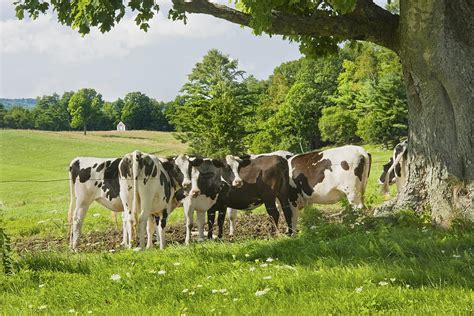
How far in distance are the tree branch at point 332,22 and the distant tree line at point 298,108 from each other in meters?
30.4

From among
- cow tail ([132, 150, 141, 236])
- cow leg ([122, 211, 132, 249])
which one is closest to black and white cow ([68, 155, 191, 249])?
cow leg ([122, 211, 132, 249])

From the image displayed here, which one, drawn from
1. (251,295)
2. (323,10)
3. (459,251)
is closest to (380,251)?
(459,251)

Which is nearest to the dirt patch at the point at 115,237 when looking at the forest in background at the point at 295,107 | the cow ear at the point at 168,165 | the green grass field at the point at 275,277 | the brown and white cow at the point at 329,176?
the brown and white cow at the point at 329,176

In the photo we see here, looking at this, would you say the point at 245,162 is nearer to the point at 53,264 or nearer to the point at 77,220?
the point at 77,220

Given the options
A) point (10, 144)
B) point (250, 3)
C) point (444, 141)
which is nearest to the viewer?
point (250, 3)

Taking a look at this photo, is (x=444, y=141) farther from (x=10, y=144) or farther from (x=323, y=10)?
(x=10, y=144)

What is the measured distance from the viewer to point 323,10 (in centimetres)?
1099

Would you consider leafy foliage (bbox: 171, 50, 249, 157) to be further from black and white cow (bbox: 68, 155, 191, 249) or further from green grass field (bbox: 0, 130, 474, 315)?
green grass field (bbox: 0, 130, 474, 315)

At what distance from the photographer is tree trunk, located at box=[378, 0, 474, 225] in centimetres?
927

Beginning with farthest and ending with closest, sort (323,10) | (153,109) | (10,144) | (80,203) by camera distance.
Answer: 1. (153,109)
2. (10,144)
3. (80,203)
4. (323,10)

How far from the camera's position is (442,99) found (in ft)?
31.6

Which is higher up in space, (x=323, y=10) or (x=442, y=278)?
(x=323, y=10)

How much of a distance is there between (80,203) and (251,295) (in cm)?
866

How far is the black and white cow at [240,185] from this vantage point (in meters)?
12.8
